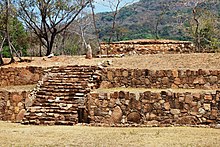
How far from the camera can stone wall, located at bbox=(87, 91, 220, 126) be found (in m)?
14.4

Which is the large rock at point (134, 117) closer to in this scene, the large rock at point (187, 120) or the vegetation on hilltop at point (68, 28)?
the large rock at point (187, 120)

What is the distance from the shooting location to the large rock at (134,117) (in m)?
14.7

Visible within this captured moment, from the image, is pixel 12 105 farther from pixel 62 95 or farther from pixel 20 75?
pixel 20 75

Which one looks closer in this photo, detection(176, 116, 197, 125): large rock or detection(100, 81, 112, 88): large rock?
detection(176, 116, 197, 125): large rock

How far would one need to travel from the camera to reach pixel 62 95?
15.8 meters

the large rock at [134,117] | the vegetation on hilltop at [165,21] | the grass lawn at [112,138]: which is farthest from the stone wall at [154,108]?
the vegetation on hilltop at [165,21]

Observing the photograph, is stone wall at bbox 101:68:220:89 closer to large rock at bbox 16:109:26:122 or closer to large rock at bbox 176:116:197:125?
large rock at bbox 176:116:197:125

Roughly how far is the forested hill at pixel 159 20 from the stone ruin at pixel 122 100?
23387 mm

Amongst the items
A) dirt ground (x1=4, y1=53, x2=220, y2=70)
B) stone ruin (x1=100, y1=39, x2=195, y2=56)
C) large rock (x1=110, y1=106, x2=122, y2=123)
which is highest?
stone ruin (x1=100, y1=39, x2=195, y2=56)

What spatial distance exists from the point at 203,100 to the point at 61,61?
30.2ft

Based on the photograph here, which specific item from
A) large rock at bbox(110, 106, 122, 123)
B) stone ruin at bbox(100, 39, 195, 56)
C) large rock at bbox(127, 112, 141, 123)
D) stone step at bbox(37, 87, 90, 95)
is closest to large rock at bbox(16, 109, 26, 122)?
stone step at bbox(37, 87, 90, 95)

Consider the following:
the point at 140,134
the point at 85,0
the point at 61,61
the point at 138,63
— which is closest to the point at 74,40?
the point at 85,0

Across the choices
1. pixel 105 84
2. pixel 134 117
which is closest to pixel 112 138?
pixel 134 117

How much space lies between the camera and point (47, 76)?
1752 centimetres
